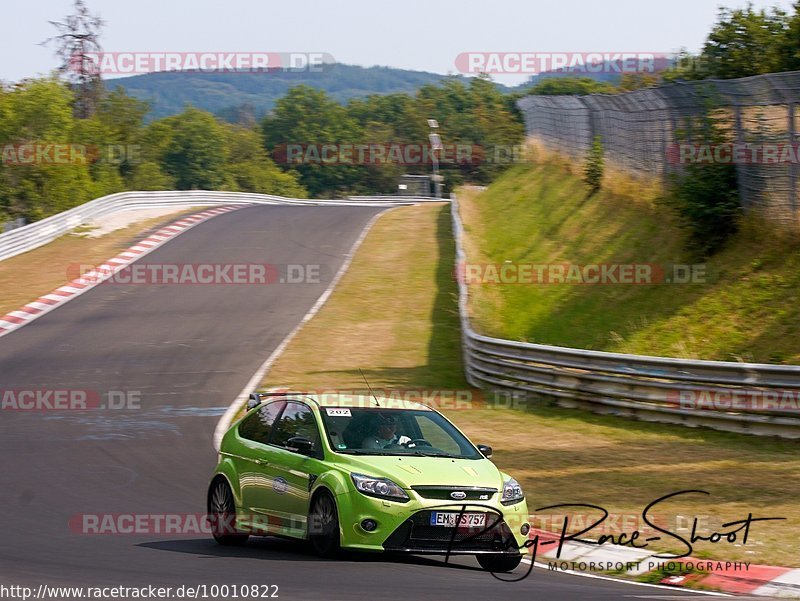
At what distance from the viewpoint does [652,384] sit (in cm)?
1708

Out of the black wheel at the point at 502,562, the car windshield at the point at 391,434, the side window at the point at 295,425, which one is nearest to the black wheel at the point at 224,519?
the side window at the point at 295,425

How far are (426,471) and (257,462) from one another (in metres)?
1.67

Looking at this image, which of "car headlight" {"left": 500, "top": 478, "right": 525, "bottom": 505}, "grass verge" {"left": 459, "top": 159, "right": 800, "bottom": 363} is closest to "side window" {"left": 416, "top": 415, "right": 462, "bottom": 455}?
"car headlight" {"left": 500, "top": 478, "right": 525, "bottom": 505}

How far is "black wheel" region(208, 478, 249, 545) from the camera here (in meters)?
10.2

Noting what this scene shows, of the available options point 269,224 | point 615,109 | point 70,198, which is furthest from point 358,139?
point 615,109

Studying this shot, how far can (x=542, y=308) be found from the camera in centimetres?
2653

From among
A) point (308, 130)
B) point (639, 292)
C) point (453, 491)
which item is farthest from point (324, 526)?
point (308, 130)

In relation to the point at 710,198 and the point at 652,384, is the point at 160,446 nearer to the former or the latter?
the point at 652,384

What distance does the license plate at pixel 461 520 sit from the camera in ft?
29.1

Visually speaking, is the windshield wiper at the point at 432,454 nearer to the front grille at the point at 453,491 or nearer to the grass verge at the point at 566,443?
the front grille at the point at 453,491

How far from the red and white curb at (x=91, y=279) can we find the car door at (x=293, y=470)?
1774 centimetres

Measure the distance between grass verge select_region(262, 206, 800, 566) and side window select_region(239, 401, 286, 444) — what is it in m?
2.68

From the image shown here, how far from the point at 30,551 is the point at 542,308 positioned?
1830cm

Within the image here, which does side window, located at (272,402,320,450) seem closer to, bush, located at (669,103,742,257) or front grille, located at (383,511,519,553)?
front grille, located at (383,511,519,553)
